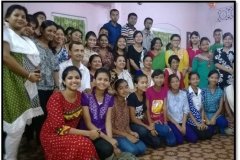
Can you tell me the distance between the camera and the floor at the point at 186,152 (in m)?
2.11

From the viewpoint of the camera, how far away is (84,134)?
6.16 feet

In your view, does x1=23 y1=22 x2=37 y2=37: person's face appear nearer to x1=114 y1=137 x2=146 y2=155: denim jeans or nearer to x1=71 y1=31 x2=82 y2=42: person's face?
x1=71 y1=31 x2=82 y2=42: person's face

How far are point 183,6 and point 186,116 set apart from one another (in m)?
1.09

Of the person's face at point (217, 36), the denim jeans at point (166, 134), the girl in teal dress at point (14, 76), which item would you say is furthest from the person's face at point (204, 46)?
the girl in teal dress at point (14, 76)

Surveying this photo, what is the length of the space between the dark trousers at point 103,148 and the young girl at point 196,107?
103 centimetres

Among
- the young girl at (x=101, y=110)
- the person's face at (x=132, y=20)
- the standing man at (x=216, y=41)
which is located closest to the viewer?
the young girl at (x=101, y=110)

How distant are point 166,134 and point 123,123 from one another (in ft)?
1.50

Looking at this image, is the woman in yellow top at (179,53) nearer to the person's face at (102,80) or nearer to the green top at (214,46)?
the green top at (214,46)

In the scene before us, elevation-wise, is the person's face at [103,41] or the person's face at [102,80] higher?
the person's face at [103,41]

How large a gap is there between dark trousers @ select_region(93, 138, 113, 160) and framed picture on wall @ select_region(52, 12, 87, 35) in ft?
3.42

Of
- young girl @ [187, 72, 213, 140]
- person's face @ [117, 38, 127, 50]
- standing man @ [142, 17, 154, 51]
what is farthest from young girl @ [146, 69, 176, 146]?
standing man @ [142, 17, 154, 51]

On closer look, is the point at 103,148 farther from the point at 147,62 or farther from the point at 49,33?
the point at 147,62

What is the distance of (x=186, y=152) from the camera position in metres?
2.29

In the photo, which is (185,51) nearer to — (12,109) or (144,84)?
(144,84)
